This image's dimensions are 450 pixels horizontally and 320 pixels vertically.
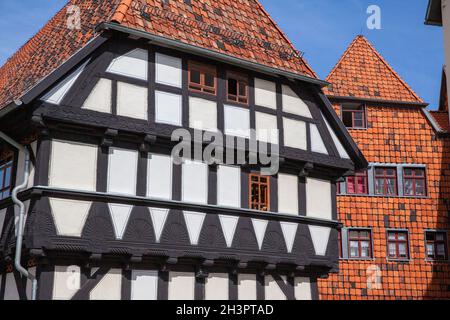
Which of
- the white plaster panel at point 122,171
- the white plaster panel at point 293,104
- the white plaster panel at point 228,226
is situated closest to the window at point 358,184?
the white plaster panel at point 293,104

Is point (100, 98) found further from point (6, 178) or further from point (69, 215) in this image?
point (6, 178)

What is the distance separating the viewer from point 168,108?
15672mm

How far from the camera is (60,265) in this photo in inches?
547

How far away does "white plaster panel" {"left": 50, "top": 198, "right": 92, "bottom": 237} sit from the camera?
1379 centimetres

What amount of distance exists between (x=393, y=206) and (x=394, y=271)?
2201 millimetres

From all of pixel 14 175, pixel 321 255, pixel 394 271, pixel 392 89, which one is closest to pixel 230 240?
pixel 321 255

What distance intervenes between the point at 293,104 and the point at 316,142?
3.79 feet

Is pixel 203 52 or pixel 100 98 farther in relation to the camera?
pixel 203 52

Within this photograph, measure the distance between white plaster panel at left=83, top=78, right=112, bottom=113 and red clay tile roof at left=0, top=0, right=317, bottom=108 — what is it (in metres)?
0.98

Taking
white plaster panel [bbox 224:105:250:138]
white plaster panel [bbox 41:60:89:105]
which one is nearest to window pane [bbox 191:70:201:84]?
white plaster panel [bbox 224:105:250:138]

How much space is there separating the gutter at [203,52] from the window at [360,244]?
696 centimetres

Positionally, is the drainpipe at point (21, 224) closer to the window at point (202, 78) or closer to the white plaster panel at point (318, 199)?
the window at point (202, 78)

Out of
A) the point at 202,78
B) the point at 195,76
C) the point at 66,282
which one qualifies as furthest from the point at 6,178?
the point at 202,78

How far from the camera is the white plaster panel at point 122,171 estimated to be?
1469 cm
